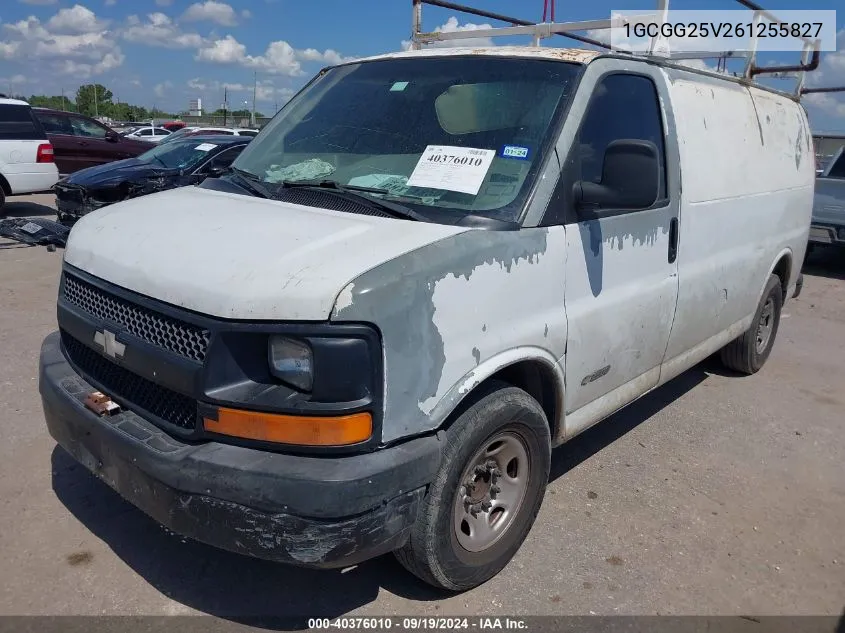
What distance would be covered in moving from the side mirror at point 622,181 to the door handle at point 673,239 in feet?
2.24

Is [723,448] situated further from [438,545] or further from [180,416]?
[180,416]

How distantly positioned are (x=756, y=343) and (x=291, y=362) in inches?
180

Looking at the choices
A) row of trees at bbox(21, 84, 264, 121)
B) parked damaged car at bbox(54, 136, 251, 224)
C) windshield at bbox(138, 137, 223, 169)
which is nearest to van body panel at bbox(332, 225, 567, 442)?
parked damaged car at bbox(54, 136, 251, 224)

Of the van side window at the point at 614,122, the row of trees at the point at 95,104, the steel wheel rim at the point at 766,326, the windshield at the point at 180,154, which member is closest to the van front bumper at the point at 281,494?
the van side window at the point at 614,122

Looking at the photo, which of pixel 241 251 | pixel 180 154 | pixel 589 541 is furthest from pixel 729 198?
pixel 180 154

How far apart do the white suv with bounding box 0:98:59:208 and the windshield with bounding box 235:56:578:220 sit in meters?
10.1

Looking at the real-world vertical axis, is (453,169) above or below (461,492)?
above

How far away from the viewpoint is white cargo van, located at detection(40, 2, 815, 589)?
2307 mm

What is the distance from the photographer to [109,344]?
8.96ft

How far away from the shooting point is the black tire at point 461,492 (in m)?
2.60

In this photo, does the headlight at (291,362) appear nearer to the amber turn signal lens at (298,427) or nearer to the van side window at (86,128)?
the amber turn signal lens at (298,427)

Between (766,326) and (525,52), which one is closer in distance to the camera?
(525,52)

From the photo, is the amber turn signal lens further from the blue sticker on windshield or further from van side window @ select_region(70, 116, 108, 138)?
van side window @ select_region(70, 116, 108, 138)

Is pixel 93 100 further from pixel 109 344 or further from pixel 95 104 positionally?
pixel 109 344
